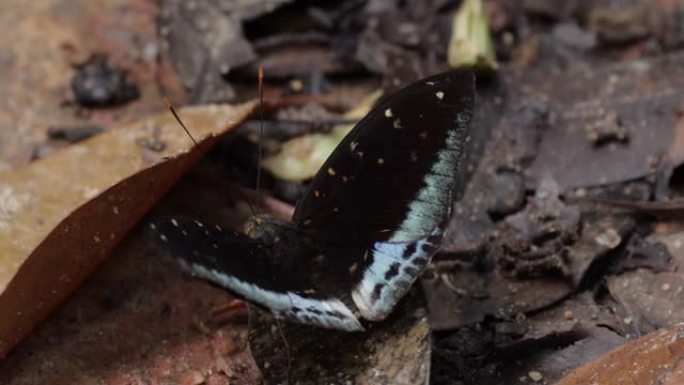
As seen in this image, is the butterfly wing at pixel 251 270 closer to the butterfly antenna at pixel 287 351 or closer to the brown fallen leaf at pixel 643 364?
the butterfly antenna at pixel 287 351

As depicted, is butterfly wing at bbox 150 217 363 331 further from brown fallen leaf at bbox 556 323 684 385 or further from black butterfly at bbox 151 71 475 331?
brown fallen leaf at bbox 556 323 684 385

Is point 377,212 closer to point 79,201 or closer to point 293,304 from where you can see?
point 293,304

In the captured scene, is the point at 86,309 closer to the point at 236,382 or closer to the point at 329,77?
the point at 236,382

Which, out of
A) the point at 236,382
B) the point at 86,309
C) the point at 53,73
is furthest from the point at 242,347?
the point at 53,73

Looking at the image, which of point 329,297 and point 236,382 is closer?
point 329,297

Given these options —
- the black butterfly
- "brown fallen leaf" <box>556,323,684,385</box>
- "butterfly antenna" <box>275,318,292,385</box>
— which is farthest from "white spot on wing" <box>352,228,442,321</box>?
"brown fallen leaf" <box>556,323,684,385</box>

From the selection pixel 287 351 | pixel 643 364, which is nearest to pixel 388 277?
pixel 287 351

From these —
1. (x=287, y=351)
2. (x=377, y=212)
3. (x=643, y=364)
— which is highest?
(x=377, y=212)
